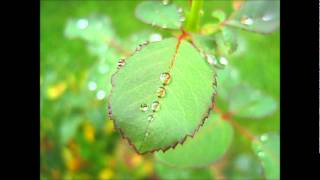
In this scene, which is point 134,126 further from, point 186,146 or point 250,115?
point 250,115

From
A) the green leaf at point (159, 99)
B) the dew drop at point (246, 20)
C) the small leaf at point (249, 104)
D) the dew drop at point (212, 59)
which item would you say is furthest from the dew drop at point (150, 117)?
the small leaf at point (249, 104)

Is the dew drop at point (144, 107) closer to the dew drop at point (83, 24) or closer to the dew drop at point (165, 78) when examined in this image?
the dew drop at point (165, 78)

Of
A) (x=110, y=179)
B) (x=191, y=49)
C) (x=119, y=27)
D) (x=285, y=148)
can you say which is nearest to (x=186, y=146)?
(x=285, y=148)

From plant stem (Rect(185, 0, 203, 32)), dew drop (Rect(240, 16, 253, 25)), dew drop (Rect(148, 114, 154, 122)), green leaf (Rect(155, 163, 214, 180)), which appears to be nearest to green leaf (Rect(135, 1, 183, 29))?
plant stem (Rect(185, 0, 203, 32))

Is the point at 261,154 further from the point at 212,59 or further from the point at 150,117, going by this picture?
the point at 150,117

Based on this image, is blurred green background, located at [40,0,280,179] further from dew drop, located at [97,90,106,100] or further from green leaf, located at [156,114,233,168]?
green leaf, located at [156,114,233,168]

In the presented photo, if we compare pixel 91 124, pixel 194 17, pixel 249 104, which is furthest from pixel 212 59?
pixel 91 124
